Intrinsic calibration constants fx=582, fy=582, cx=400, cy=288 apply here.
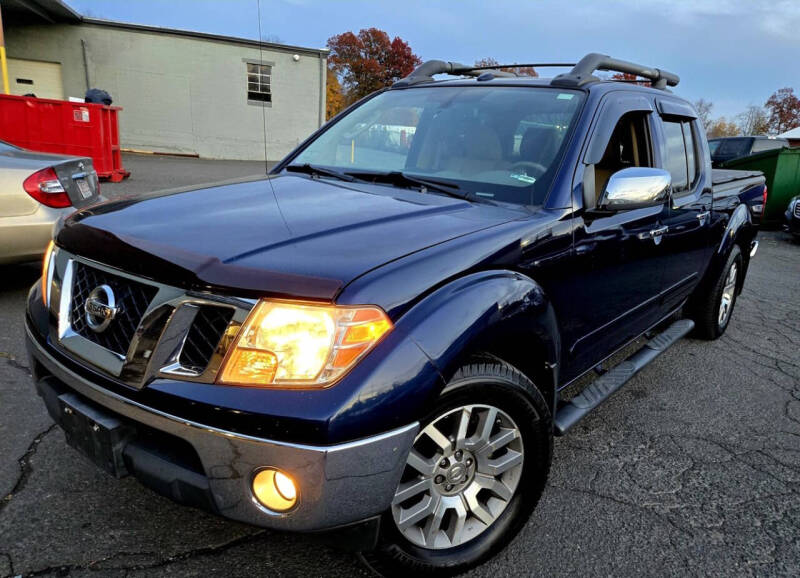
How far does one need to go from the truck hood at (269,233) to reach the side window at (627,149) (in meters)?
1.22

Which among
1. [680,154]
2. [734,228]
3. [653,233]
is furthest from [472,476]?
[734,228]

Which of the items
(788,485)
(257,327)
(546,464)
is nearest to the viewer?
(257,327)

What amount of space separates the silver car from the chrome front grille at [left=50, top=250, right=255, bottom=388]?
10.2 ft

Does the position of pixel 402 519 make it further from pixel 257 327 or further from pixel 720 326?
pixel 720 326

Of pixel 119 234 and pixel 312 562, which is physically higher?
pixel 119 234

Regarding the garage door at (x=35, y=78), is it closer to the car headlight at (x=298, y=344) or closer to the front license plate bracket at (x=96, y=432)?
the front license plate bracket at (x=96, y=432)

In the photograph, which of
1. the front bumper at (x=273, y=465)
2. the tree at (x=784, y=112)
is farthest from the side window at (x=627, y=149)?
the tree at (x=784, y=112)

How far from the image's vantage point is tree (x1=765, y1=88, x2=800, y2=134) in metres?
61.1

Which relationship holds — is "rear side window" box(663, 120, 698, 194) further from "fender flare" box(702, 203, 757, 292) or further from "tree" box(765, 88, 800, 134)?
"tree" box(765, 88, 800, 134)

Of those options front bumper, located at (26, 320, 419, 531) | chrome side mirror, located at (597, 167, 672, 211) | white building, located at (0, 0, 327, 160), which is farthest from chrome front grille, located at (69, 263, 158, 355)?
white building, located at (0, 0, 327, 160)

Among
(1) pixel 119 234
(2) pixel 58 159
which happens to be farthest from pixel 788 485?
(2) pixel 58 159

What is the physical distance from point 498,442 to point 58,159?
4.41 m

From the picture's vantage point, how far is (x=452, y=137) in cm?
290

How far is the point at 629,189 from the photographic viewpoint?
246 cm
